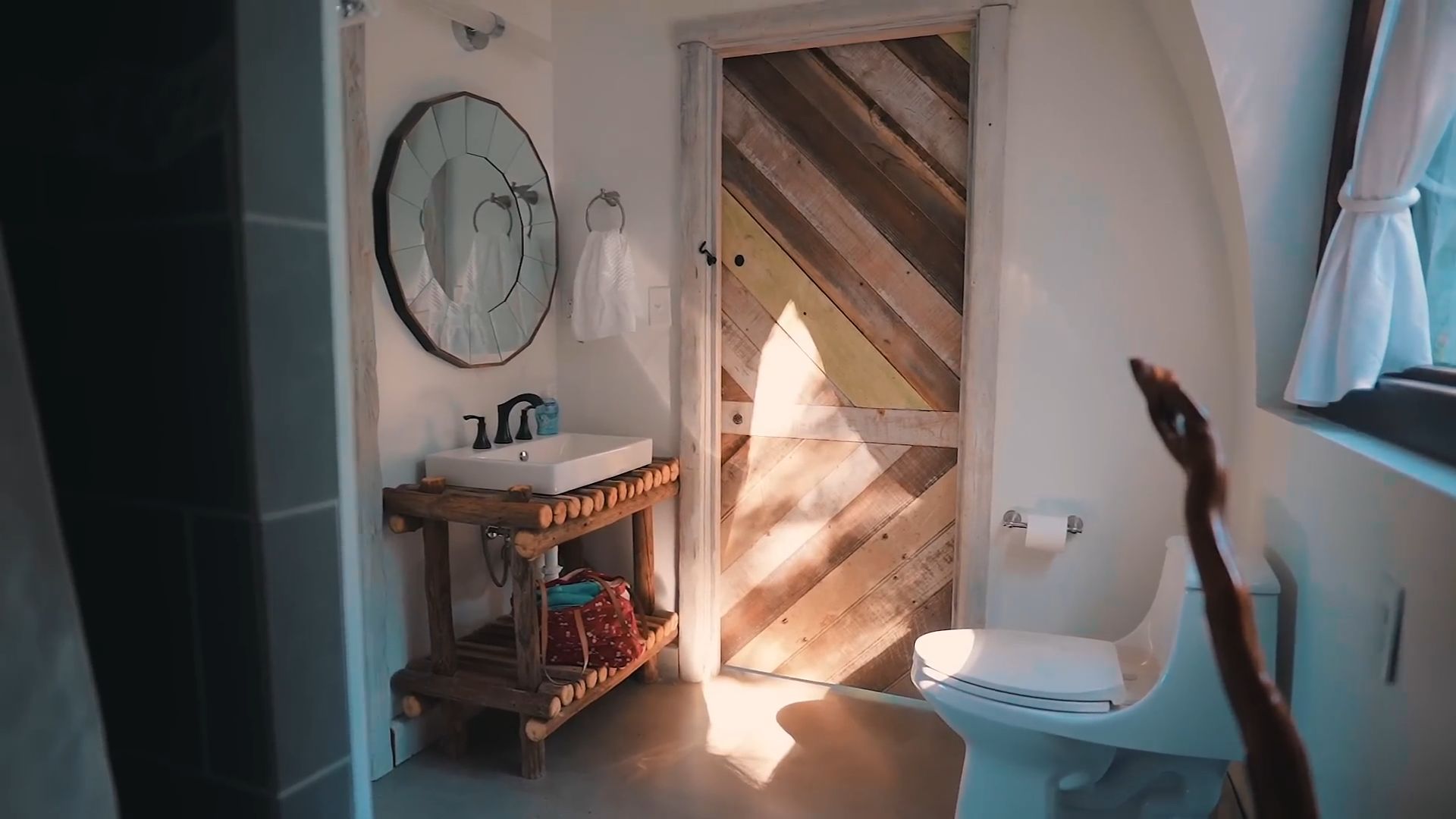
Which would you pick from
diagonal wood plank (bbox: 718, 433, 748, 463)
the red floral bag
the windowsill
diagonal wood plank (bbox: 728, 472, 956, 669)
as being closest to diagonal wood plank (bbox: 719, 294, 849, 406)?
diagonal wood plank (bbox: 718, 433, 748, 463)

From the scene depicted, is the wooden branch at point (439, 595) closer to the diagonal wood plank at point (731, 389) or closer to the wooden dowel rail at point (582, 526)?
the wooden dowel rail at point (582, 526)

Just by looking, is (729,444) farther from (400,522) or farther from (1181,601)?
(1181,601)

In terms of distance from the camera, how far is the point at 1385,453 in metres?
1.26

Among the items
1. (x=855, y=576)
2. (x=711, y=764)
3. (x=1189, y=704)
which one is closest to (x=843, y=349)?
(x=855, y=576)

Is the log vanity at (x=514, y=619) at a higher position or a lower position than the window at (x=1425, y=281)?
lower

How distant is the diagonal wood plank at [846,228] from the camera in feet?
8.59

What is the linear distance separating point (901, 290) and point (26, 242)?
2.23 metres

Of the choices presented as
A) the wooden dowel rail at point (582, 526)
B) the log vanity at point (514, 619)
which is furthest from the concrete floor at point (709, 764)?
the wooden dowel rail at point (582, 526)

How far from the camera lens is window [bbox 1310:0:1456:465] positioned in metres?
1.21

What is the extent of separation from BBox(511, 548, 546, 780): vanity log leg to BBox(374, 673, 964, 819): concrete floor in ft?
0.29

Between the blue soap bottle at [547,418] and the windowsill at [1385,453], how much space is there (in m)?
2.00

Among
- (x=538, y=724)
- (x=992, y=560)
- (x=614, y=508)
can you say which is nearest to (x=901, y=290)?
(x=992, y=560)

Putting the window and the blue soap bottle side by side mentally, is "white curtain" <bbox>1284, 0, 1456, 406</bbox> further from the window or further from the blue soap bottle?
the blue soap bottle

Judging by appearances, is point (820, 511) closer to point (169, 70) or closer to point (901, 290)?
point (901, 290)
